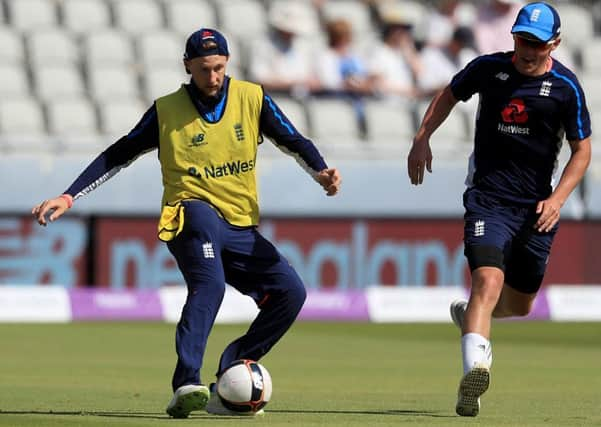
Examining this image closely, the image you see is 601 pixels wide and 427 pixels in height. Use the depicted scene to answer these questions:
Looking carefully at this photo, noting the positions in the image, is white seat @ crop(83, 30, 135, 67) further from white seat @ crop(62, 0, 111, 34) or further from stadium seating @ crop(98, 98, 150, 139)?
stadium seating @ crop(98, 98, 150, 139)

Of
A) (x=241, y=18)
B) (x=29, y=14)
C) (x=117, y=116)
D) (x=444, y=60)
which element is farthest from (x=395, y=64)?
(x=29, y=14)

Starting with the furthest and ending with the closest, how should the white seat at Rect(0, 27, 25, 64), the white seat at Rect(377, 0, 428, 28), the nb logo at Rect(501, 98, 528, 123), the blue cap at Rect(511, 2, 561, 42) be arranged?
the white seat at Rect(377, 0, 428, 28) → the white seat at Rect(0, 27, 25, 64) → the nb logo at Rect(501, 98, 528, 123) → the blue cap at Rect(511, 2, 561, 42)

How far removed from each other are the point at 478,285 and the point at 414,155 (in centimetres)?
87

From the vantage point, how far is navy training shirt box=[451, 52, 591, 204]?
913 cm

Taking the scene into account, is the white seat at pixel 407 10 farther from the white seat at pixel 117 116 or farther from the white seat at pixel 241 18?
the white seat at pixel 117 116

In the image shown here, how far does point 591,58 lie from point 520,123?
13787 mm

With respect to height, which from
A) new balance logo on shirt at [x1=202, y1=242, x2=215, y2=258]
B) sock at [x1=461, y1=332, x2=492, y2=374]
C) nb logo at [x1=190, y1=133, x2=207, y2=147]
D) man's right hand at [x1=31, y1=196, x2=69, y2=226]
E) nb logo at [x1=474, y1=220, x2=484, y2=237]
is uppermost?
nb logo at [x1=190, y1=133, x2=207, y2=147]

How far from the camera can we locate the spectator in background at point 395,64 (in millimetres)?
20516

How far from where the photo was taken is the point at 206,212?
884cm

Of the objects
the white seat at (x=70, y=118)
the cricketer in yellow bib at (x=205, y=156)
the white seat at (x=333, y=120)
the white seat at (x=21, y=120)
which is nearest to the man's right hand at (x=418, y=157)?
the cricketer in yellow bib at (x=205, y=156)

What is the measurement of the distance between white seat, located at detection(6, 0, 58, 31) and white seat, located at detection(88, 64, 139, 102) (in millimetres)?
1110

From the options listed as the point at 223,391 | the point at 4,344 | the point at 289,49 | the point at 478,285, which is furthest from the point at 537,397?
the point at 289,49

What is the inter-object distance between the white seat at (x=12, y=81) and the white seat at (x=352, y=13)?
4506 millimetres

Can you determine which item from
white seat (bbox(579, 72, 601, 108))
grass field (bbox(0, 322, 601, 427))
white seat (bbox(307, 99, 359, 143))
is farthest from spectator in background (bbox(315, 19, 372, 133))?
white seat (bbox(579, 72, 601, 108))
